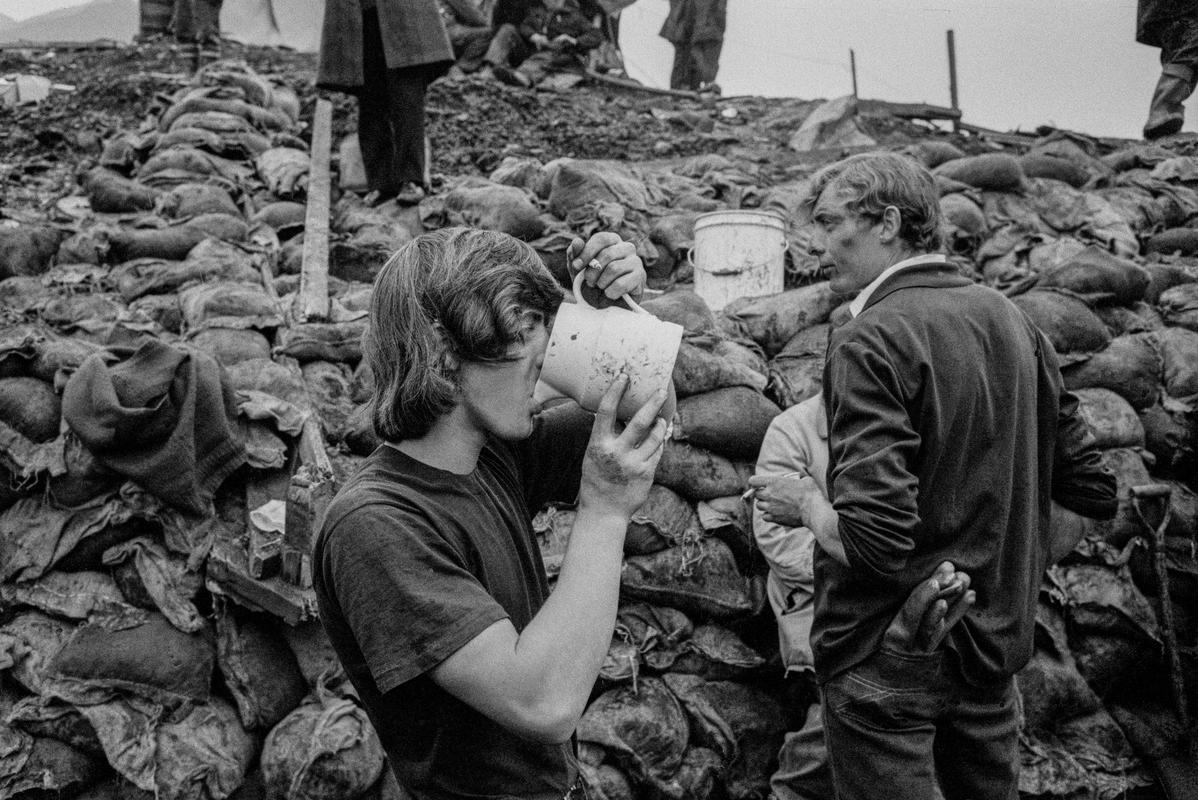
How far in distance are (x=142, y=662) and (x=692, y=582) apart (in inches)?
60.3

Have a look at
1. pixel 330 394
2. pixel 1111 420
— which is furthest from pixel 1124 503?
pixel 330 394

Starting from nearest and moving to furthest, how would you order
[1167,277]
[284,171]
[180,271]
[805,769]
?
[805,769] < [180,271] < [1167,277] < [284,171]

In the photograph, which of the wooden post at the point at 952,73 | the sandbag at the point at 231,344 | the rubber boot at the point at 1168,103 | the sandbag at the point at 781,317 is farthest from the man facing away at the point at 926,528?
the wooden post at the point at 952,73

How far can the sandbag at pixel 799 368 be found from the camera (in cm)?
348

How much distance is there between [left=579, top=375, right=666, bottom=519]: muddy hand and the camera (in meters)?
1.09

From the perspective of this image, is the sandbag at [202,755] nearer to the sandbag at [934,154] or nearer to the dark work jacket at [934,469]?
the dark work jacket at [934,469]

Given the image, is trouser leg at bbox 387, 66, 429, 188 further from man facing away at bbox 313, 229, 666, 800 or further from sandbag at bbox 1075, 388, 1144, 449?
man facing away at bbox 313, 229, 666, 800

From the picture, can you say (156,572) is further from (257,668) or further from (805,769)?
(805,769)

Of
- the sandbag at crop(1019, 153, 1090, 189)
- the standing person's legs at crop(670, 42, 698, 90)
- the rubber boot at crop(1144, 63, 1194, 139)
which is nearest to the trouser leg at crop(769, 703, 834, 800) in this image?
the sandbag at crop(1019, 153, 1090, 189)

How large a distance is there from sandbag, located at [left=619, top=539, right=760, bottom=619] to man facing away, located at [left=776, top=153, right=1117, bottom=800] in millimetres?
1057

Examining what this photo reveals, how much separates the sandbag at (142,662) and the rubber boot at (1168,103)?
29.9 ft

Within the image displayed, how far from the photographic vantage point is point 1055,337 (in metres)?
3.79

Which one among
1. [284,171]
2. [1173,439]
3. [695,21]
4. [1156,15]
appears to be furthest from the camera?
[695,21]

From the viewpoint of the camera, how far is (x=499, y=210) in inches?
194
